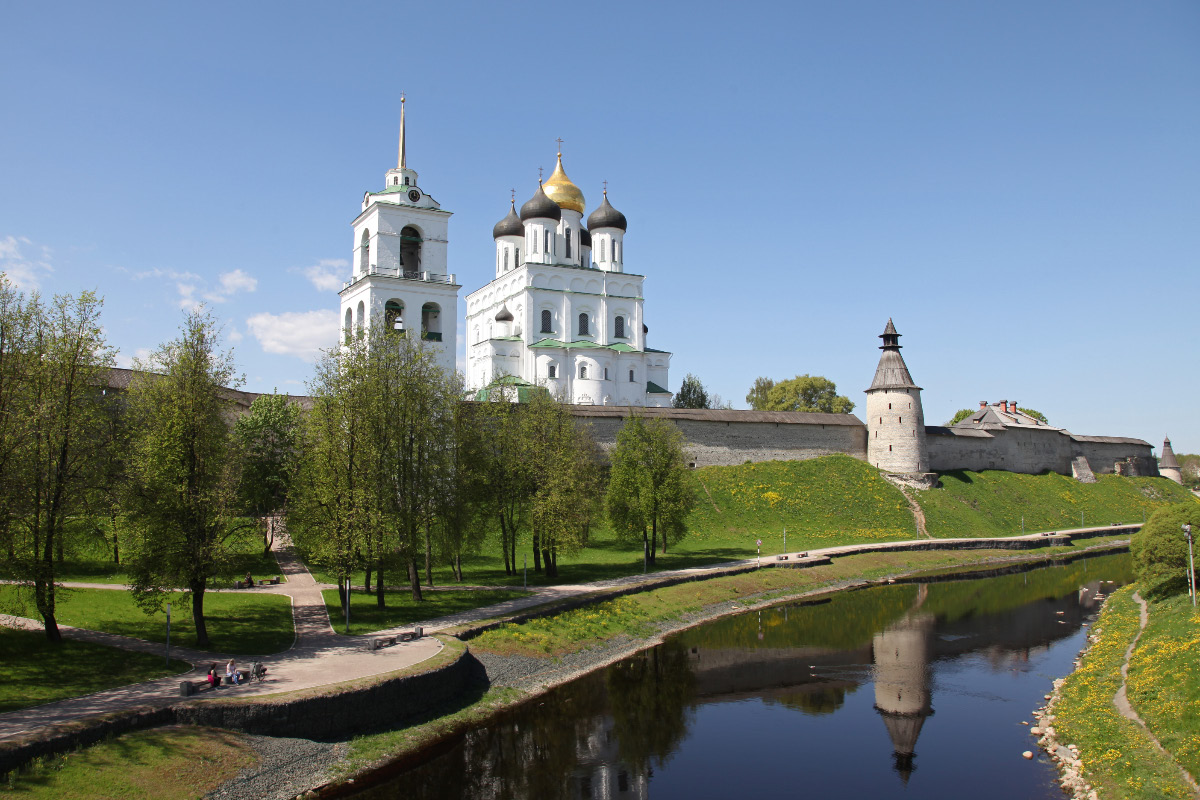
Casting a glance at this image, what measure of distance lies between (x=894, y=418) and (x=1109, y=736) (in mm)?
33056

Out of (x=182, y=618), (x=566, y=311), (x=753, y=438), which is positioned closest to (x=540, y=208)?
(x=566, y=311)

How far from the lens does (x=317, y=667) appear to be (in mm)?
15758

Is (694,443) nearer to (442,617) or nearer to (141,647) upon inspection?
(442,617)

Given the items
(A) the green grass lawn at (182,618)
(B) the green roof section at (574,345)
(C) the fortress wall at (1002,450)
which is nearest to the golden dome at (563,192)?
(B) the green roof section at (574,345)

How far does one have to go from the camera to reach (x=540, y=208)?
48.2 metres

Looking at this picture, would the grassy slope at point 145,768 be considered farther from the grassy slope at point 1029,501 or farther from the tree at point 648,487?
the grassy slope at point 1029,501

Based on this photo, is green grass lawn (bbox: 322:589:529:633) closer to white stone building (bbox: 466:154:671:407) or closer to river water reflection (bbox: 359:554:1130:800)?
river water reflection (bbox: 359:554:1130:800)

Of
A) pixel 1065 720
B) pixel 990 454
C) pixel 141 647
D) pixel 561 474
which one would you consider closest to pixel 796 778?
pixel 1065 720

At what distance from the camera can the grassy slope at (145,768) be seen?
11031 millimetres

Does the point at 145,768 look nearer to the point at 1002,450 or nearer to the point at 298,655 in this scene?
the point at 298,655

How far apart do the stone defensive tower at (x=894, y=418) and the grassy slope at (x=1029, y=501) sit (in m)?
2.18

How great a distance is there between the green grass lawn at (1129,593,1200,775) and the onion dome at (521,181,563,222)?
36019mm

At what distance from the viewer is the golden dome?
166 ft

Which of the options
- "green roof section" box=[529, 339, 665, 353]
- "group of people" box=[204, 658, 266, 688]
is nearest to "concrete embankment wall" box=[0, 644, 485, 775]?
"group of people" box=[204, 658, 266, 688]
